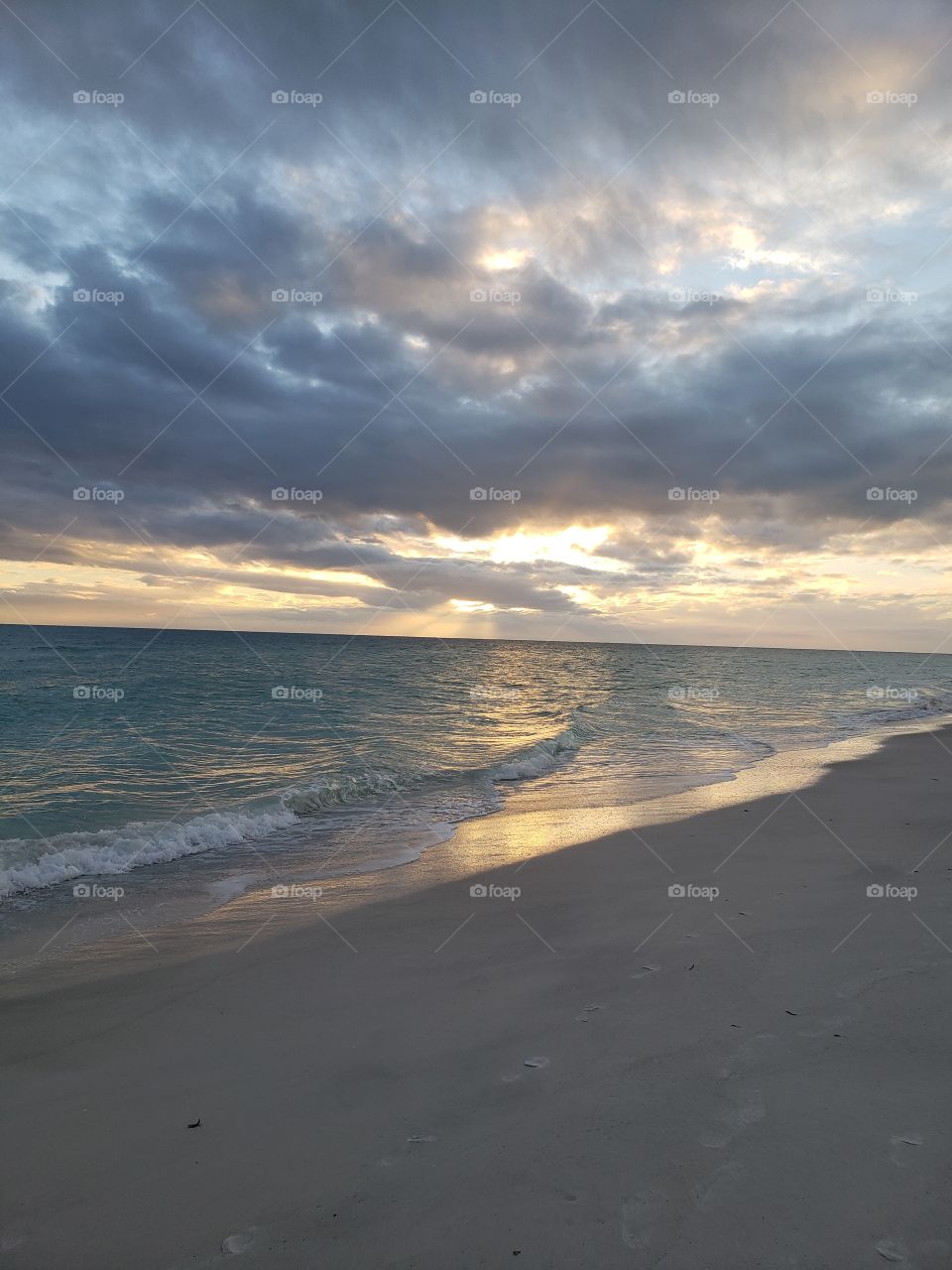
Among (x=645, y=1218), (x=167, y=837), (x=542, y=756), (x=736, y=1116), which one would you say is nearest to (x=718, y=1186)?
(x=645, y=1218)

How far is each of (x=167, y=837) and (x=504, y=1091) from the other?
8.00 m

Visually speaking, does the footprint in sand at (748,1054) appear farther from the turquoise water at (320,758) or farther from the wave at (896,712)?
the wave at (896,712)

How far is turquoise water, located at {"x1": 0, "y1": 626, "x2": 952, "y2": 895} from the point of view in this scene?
10.7 m

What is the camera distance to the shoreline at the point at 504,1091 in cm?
294

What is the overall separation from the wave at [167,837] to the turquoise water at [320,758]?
3 cm

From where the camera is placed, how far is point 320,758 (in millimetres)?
17484

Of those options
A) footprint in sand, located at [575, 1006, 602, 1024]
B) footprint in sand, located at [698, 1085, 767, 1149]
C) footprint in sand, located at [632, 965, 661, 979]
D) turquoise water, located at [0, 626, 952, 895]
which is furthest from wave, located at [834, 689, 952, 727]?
Answer: footprint in sand, located at [698, 1085, 767, 1149]

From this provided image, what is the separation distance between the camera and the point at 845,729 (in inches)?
1011

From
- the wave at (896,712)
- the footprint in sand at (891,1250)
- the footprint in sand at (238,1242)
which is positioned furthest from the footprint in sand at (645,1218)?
the wave at (896,712)

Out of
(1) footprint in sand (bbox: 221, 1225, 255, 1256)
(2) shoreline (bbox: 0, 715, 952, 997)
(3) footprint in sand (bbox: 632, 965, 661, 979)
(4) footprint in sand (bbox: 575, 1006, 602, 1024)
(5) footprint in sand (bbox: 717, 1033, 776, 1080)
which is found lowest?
(2) shoreline (bbox: 0, 715, 952, 997)

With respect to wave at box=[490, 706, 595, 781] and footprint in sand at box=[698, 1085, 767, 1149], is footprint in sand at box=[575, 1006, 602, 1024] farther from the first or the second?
wave at box=[490, 706, 595, 781]

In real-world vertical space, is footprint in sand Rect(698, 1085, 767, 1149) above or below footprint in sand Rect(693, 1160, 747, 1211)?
above

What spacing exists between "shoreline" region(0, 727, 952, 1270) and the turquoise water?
13.1 feet

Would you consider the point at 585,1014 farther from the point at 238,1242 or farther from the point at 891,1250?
the point at 238,1242
